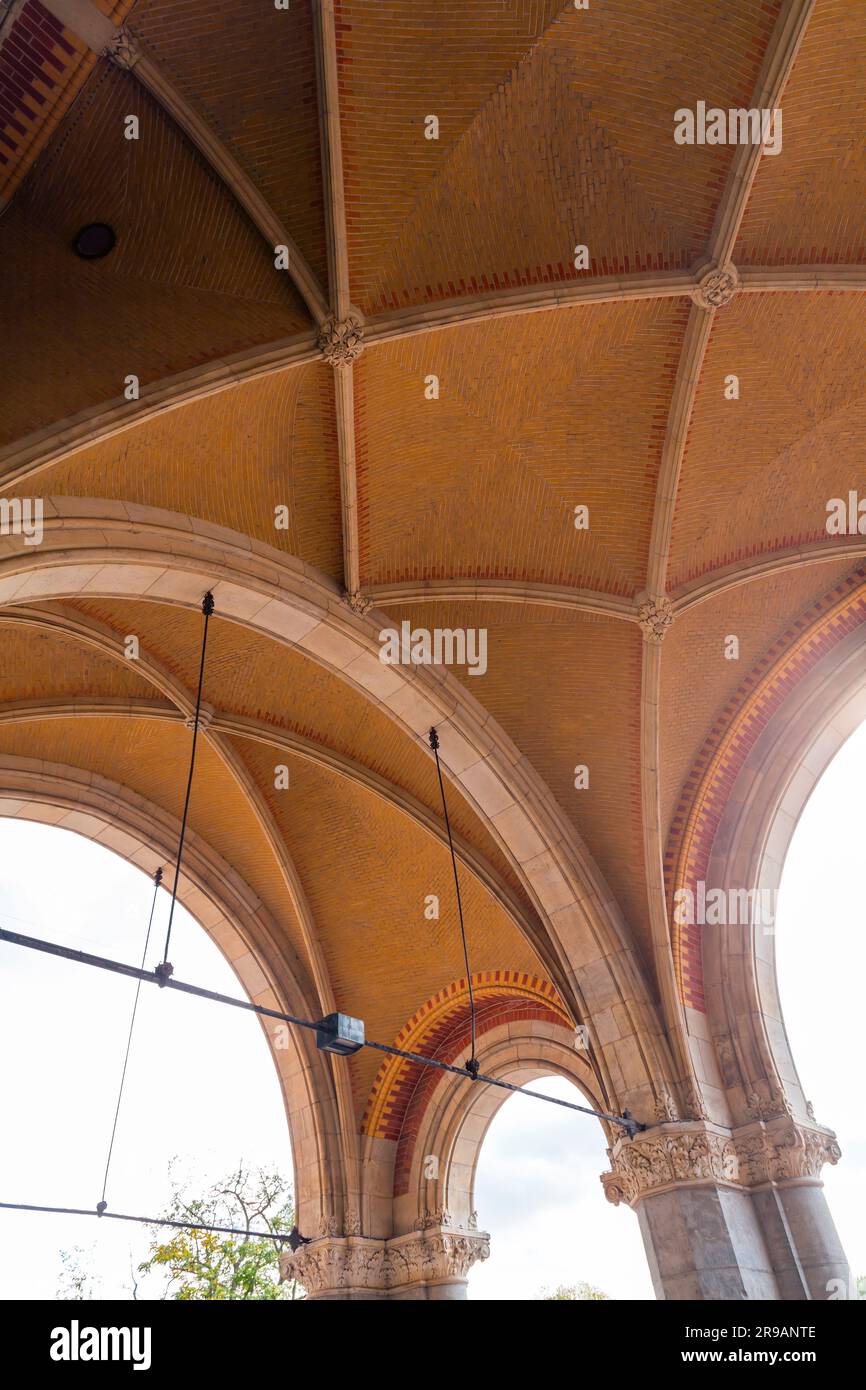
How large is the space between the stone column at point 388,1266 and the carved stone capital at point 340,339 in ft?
32.2

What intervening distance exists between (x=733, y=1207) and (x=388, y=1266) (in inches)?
203

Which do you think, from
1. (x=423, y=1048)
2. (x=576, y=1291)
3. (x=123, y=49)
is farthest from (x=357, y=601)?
(x=576, y=1291)

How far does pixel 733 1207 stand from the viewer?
859 centimetres

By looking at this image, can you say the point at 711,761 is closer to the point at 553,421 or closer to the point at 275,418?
the point at 553,421

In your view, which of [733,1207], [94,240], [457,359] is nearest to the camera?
[94,240]

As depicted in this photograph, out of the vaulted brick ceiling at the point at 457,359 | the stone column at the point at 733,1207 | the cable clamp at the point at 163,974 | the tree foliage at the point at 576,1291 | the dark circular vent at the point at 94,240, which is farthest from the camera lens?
the tree foliage at the point at 576,1291

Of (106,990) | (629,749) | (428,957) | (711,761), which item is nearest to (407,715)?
(629,749)

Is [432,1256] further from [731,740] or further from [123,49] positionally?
[123,49]

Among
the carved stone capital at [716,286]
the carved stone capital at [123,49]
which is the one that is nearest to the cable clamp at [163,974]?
the carved stone capital at [123,49]

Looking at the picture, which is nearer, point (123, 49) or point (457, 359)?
point (123, 49)

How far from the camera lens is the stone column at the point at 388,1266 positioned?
37.9 ft

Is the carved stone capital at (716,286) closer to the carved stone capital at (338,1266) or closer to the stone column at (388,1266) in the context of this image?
the stone column at (388,1266)

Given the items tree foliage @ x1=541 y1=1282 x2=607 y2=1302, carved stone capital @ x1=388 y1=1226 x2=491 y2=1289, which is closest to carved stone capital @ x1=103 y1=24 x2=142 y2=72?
carved stone capital @ x1=388 y1=1226 x2=491 y2=1289

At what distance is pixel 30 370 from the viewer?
6.37 m
